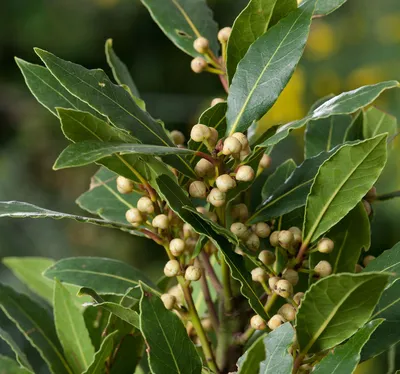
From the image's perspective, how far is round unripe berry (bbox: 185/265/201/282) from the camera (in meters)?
0.56

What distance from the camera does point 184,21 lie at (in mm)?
708

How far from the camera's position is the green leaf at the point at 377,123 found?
2.32 feet

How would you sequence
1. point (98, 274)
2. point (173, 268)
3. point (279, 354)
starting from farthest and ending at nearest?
point (98, 274)
point (173, 268)
point (279, 354)

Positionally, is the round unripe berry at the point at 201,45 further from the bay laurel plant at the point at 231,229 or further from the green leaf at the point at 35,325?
the green leaf at the point at 35,325

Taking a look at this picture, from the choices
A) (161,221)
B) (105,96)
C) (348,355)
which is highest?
(105,96)

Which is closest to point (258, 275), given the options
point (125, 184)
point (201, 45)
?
point (125, 184)

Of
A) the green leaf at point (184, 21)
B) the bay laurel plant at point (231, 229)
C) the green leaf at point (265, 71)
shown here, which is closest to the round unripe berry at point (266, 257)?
the bay laurel plant at point (231, 229)

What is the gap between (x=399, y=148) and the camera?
2164 millimetres

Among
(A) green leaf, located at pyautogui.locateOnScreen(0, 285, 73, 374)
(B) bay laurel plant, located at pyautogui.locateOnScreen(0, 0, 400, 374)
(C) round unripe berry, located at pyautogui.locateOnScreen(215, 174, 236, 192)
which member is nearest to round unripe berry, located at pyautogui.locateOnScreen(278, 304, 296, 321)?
(B) bay laurel plant, located at pyautogui.locateOnScreen(0, 0, 400, 374)

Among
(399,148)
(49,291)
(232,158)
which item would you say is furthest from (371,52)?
(232,158)

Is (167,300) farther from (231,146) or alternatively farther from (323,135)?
(323,135)

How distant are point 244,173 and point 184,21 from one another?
24cm

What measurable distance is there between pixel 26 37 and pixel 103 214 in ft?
8.50

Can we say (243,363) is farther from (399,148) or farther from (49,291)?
(399,148)
